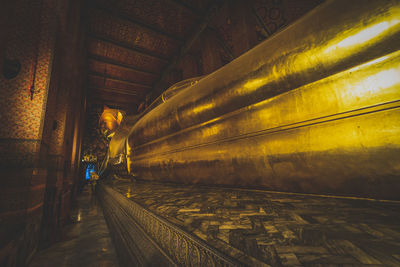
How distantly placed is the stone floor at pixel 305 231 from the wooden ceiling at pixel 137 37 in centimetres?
453

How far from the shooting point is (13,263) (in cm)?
94

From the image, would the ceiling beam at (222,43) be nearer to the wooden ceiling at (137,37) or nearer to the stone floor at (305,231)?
the wooden ceiling at (137,37)

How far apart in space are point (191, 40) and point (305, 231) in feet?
16.2

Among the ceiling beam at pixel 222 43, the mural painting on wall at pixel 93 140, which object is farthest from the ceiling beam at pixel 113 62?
the mural painting on wall at pixel 93 140

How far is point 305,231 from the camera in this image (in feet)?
1.58

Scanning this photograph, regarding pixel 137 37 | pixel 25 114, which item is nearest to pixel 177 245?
pixel 25 114

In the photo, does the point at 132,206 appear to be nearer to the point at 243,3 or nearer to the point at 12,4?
the point at 12,4

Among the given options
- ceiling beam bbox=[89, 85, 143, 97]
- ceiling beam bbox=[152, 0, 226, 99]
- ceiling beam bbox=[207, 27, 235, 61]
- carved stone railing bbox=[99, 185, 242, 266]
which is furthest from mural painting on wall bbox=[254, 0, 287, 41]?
ceiling beam bbox=[89, 85, 143, 97]

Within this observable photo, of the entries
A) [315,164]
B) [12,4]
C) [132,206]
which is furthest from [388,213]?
[12,4]

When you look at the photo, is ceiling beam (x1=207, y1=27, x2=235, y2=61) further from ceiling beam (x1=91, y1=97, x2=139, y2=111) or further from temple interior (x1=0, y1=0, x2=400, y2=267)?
ceiling beam (x1=91, y1=97, x2=139, y2=111)

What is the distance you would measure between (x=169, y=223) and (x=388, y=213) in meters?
0.85

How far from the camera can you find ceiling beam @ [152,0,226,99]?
3658 millimetres

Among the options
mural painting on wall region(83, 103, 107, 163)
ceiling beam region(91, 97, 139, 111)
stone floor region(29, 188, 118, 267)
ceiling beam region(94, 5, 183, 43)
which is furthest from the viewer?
ceiling beam region(91, 97, 139, 111)

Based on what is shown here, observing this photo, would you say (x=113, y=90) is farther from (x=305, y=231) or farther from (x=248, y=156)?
(x=305, y=231)
